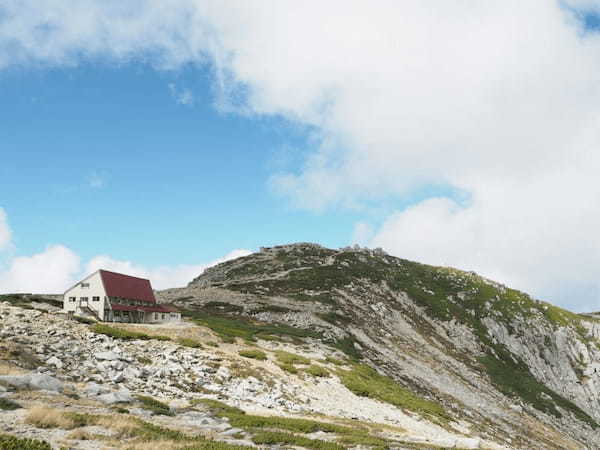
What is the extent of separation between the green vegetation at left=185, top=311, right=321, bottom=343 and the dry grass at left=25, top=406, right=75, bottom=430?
109 ft

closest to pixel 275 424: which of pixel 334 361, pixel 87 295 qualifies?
pixel 334 361

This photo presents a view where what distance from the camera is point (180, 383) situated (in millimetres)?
31344

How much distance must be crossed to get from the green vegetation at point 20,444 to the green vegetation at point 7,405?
458cm

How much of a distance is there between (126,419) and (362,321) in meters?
73.7

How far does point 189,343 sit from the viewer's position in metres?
41.4

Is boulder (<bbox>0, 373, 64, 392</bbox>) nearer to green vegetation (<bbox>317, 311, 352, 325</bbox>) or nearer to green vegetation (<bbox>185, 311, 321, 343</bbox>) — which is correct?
green vegetation (<bbox>185, 311, 321, 343</bbox>)

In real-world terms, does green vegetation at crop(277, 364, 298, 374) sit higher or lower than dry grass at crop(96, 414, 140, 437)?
higher

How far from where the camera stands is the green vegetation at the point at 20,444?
12.6m

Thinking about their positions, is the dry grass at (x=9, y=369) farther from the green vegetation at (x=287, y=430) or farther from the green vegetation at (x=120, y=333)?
the green vegetation at (x=120, y=333)

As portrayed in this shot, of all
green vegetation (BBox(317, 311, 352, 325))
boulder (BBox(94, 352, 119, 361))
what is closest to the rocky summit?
boulder (BBox(94, 352, 119, 361))

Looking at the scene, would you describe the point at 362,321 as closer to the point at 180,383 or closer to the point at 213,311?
the point at 213,311

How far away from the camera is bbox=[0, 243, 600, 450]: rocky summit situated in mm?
20406

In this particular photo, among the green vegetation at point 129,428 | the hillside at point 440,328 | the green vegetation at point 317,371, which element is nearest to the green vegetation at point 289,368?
the green vegetation at point 317,371

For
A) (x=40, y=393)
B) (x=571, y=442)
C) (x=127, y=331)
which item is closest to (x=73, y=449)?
(x=40, y=393)
